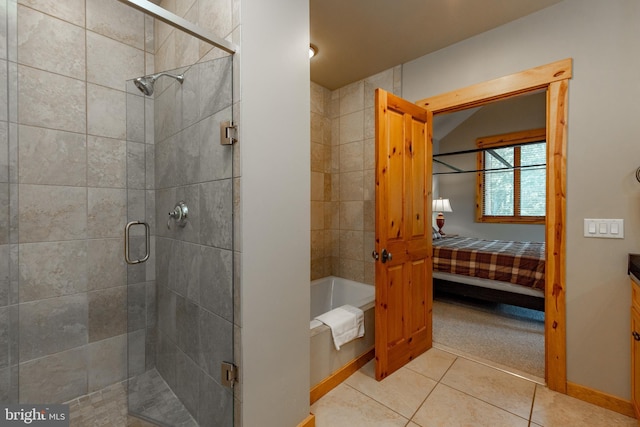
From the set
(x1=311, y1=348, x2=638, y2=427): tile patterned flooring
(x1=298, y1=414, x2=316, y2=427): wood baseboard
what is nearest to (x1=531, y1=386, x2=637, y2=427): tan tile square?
(x1=311, y1=348, x2=638, y2=427): tile patterned flooring

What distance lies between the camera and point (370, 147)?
2.82 m

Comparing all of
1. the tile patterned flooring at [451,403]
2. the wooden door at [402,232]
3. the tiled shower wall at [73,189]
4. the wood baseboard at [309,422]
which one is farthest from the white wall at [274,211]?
the tiled shower wall at [73,189]

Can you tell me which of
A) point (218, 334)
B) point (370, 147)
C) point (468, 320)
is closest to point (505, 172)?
point (468, 320)

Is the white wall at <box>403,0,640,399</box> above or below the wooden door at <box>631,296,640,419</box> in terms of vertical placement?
above

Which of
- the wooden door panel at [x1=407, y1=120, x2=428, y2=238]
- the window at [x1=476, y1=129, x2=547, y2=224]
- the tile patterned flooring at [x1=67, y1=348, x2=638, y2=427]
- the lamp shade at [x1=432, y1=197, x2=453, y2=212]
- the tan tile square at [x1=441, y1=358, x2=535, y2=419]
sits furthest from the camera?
the lamp shade at [x1=432, y1=197, x2=453, y2=212]

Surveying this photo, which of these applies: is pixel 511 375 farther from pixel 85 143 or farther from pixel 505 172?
pixel 505 172

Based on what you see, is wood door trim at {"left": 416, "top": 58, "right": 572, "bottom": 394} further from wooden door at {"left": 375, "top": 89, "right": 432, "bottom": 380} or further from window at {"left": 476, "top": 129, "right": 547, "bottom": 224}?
window at {"left": 476, "top": 129, "right": 547, "bottom": 224}

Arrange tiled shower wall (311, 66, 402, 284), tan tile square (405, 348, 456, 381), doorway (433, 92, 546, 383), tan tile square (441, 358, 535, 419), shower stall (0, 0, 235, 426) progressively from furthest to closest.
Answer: tiled shower wall (311, 66, 402, 284), doorway (433, 92, 546, 383), tan tile square (405, 348, 456, 381), tan tile square (441, 358, 535, 419), shower stall (0, 0, 235, 426)

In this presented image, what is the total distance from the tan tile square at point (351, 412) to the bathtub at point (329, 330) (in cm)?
14

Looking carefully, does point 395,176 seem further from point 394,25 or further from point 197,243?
point 197,243

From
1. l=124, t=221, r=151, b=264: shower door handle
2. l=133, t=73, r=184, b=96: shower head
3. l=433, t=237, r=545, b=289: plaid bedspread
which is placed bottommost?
l=433, t=237, r=545, b=289: plaid bedspread

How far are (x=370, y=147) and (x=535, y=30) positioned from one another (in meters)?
1.46

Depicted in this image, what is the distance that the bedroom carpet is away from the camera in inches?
90.4

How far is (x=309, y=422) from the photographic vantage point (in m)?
1.53
